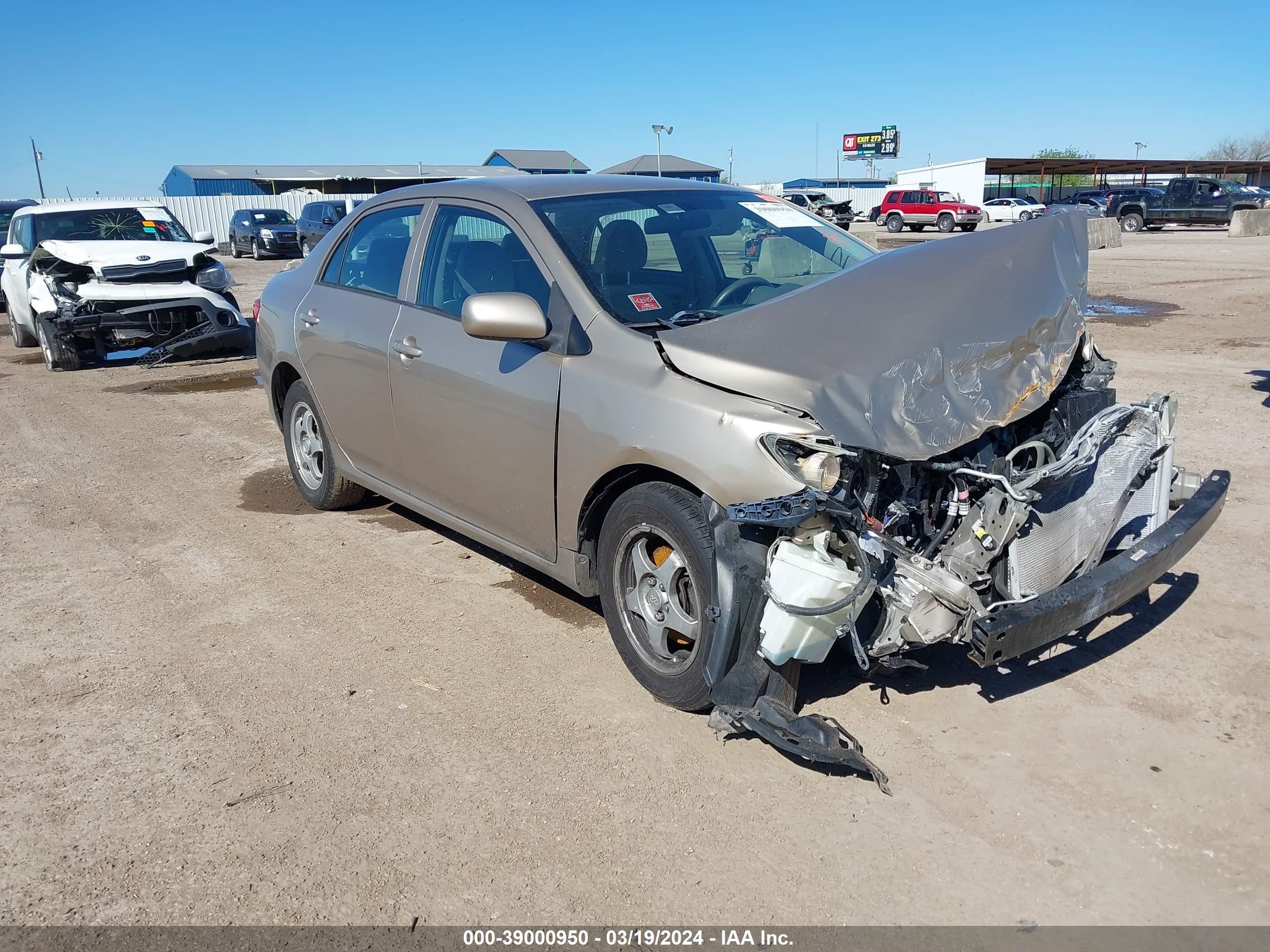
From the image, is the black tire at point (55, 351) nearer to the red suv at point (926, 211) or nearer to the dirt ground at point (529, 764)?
the dirt ground at point (529, 764)

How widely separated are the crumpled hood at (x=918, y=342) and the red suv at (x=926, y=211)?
3751 centimetres

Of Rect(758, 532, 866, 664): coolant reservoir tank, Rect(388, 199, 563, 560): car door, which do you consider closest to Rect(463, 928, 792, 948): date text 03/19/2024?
Rect(758, 532, 866, 664): coolant reservoir tank

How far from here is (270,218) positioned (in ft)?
113

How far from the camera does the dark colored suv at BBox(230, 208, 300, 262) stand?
32969 mm

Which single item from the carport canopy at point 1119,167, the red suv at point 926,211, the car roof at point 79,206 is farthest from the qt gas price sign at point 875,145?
the car roof at point 79,206

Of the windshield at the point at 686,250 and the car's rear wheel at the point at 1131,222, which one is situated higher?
the car's rear wheel at the point at 1131,222

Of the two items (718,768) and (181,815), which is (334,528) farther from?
(718,768)

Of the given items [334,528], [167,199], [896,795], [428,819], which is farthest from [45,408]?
[167,199]

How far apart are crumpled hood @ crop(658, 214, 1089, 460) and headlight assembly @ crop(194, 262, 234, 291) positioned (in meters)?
10.0

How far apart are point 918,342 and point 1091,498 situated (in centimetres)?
83

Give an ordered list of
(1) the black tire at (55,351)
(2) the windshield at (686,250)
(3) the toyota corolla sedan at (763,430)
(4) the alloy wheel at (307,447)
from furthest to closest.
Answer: (1) the black tire at (55,351), (4) the alloy wheel at (307,447), (2) the windshield at (686,250), (3) the toyota corolla sedan at (763,430)

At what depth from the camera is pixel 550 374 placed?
12.5ft

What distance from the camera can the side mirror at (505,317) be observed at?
3686 mm

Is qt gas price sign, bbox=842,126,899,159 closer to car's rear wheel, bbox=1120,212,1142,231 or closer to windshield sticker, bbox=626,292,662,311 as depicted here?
car's rear wheel, bbox=1120,212,1142,231
